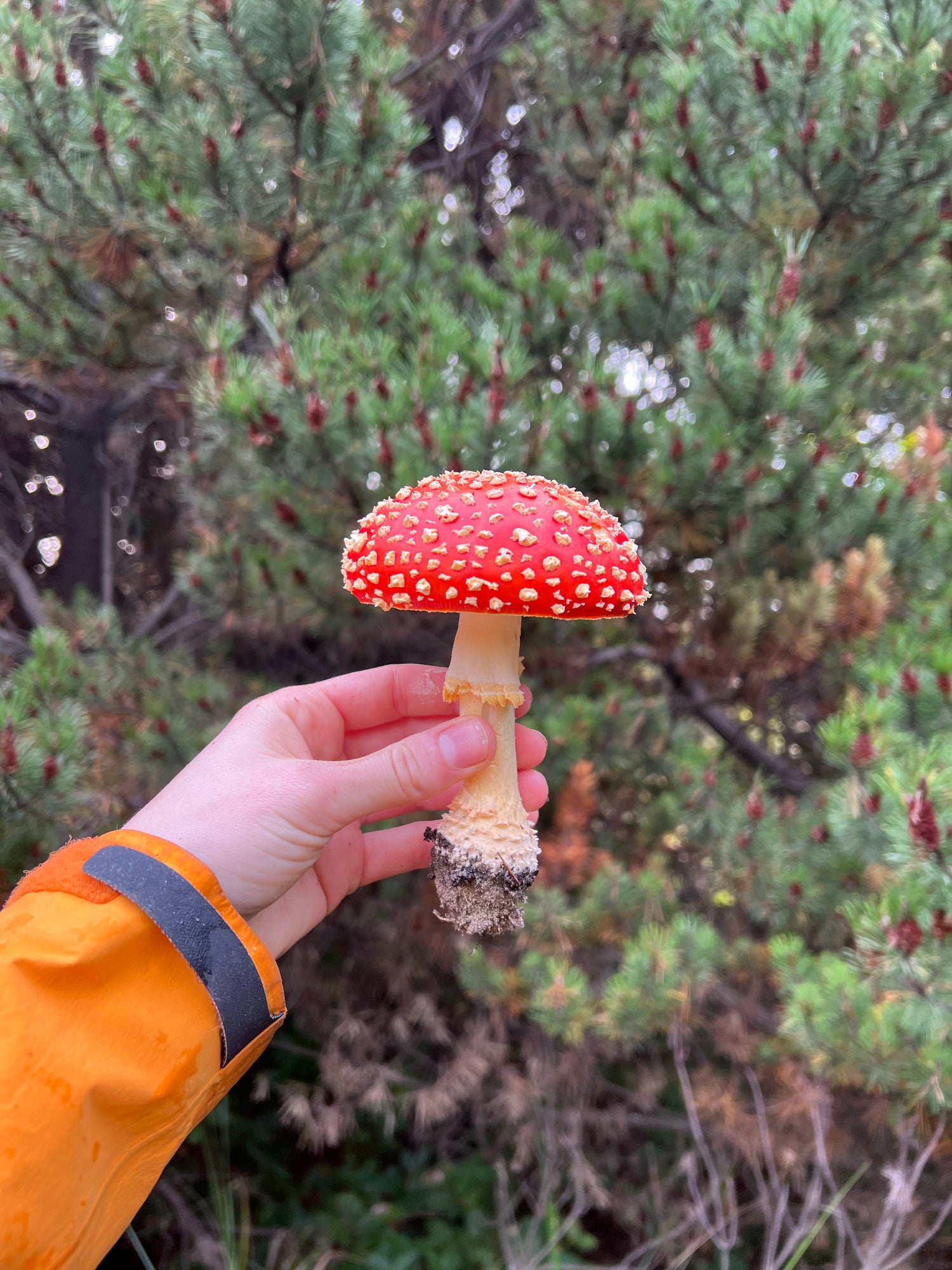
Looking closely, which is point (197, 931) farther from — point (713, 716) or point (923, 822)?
point (713, 716)

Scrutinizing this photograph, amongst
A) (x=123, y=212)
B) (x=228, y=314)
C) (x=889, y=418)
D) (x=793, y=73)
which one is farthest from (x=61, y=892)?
(x=889, y=418)

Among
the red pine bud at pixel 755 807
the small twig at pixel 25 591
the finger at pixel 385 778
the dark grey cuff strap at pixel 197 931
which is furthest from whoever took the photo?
the small twig at pixel 25 591

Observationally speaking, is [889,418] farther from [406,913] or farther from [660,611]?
[406,913]

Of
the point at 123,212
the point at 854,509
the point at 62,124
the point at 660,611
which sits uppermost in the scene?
the point at 62,124

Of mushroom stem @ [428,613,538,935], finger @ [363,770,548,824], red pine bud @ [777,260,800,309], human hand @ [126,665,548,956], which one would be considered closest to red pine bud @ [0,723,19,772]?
human hand @ [126,665,548,956]

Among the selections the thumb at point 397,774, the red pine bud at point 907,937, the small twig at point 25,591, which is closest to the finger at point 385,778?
the thumb at point 397,774

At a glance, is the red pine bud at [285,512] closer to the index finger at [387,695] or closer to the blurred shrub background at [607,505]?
the blurred shrub background at [607,505]
